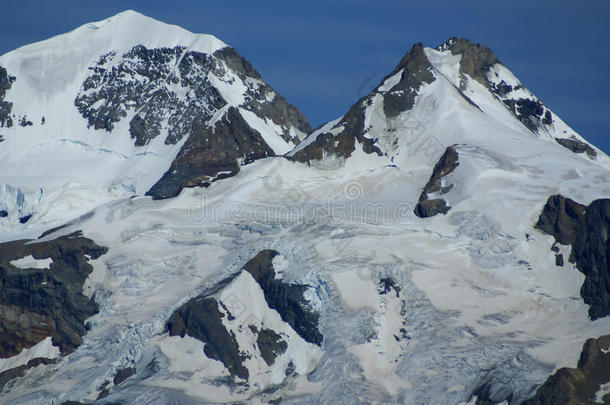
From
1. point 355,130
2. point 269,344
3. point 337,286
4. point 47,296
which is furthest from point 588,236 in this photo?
point 47,296

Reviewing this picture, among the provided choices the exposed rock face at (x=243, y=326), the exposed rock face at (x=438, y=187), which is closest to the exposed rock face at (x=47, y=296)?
the exposed rock face at (x=243, y=326)

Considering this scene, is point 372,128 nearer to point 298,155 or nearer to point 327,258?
point 298,155

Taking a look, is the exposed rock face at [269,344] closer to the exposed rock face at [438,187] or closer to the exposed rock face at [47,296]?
the exposed rock face at [47,296]

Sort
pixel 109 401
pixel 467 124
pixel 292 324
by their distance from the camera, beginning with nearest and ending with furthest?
pixel 109 401 < pixel 292 324 < pixel 467 124

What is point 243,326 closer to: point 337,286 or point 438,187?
point 337,286

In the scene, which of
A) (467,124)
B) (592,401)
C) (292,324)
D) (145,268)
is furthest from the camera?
(467,124)

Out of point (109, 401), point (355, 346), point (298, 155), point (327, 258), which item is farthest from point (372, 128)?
point (109, 401)

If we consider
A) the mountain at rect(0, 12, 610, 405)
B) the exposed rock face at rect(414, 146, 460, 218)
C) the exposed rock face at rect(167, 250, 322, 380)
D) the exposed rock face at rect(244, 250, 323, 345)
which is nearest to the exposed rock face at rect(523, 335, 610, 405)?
the mountain at rect(0, 12, 610, 405)

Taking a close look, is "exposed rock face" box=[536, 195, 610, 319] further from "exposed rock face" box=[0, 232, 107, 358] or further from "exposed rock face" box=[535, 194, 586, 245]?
"exposed rock face" box=[0, 232, 107, 358]
